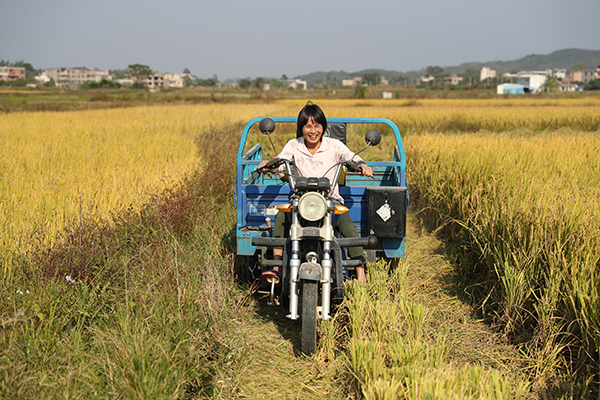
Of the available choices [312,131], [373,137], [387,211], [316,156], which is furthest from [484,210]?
[312,131]

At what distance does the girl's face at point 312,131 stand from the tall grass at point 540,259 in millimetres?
1764

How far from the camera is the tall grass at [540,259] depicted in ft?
9.57

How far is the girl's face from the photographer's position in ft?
12.0

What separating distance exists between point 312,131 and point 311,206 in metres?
0.86

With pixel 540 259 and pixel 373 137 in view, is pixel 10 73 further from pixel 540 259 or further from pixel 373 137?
pixel 540 259

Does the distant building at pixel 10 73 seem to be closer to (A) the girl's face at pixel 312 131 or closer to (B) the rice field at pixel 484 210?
(B) the rice field at pixel 484 210

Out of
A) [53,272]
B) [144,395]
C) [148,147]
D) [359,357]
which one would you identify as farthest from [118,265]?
[148,147]

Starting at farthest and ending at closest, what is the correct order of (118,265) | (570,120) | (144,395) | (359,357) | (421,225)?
1. (570,120)
2. (421,225)
3. (118,265)
4. (359,357)
5. (144,395)

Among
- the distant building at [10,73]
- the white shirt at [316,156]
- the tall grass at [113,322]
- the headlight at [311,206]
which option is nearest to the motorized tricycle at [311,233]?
the headlight at [311,206]

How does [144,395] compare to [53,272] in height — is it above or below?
below

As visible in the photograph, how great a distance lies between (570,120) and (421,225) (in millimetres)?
16317

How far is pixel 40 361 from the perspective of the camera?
7.89 feet

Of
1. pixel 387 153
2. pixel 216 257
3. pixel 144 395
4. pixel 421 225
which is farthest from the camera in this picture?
pixel 387 153

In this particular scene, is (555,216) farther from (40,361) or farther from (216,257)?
(40,361)
